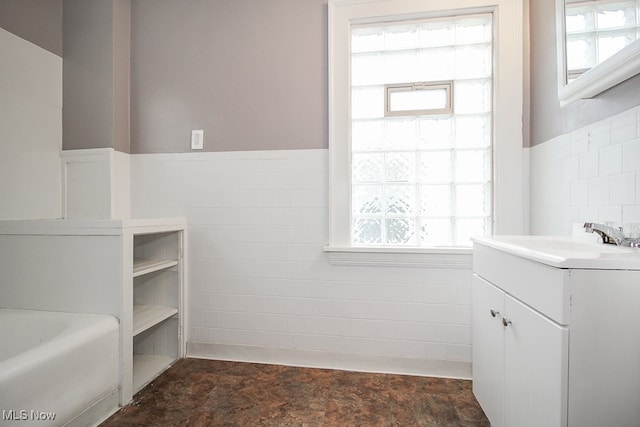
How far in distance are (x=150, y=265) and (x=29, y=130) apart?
1096 mm

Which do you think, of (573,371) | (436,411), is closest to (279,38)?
(573,371)

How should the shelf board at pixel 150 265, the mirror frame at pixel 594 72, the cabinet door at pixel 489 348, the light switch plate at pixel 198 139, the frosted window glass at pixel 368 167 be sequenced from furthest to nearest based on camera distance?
1. the light switch plate at pixel 198 139
2. the frosted window glass at pixel 368 167
3. the shelf board at pixel 150 265
4. the cabinet door at pixel 489 348
5. the mirror frame at pixel 594 72

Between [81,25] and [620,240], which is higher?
[81,25]

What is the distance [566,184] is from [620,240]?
49 cm

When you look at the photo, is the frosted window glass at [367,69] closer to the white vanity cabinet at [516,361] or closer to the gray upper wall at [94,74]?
the white vanity cabinet at [516,361]

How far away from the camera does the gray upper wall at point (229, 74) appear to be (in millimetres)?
1960

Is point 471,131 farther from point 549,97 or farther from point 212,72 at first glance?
point 212,72

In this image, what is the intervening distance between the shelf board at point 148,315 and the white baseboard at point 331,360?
284 millimetres

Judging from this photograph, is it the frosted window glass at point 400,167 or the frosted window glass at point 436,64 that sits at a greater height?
the frosted window glass at point 436,64

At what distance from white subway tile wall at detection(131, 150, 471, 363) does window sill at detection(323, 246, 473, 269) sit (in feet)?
0.14

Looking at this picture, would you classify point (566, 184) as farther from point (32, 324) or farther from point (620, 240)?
point (32, 324)

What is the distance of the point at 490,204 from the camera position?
1849 mm

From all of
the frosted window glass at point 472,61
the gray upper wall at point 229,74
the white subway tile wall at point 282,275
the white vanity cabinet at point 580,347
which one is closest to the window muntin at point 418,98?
the frosted window glass at point 472,61

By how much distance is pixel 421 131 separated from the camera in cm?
191
